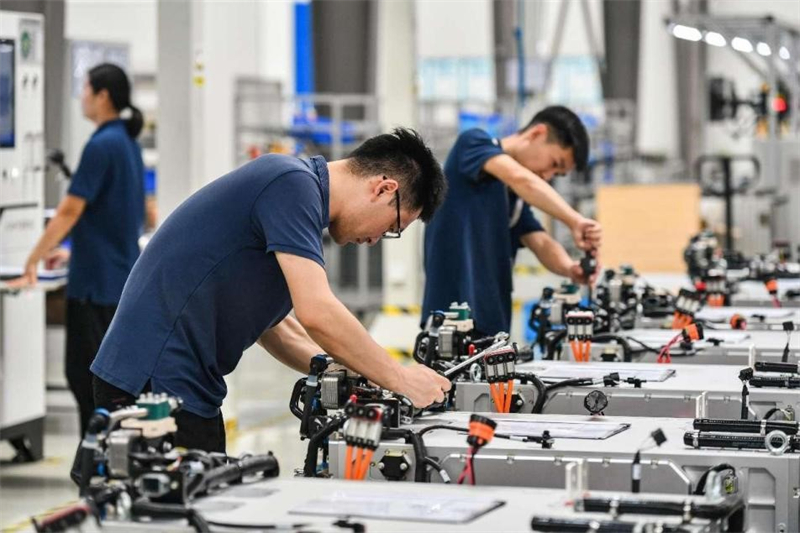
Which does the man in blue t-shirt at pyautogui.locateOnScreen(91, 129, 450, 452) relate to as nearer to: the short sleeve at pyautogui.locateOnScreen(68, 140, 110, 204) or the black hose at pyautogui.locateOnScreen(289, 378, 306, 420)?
the black hose at pyautogui.locateOnScreen(289, 378, 306, 420)

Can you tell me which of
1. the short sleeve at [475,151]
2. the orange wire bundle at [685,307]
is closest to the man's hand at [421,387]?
the short sleeve at [475,151]

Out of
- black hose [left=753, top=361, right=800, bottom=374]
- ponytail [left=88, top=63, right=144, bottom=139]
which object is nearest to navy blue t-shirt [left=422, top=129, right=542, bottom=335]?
black hose [left=753, top=361, right=800, bottom=374]

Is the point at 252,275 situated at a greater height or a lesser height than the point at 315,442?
greater

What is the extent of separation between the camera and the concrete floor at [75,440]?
594cm

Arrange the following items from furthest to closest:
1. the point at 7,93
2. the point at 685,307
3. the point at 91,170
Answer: the point at 7,93
the point at 91,170
the point at 685,307

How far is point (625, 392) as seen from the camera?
318 cm

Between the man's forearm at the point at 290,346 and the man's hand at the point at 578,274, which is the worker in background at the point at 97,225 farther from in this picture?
the man's forearm at the point at 290,346

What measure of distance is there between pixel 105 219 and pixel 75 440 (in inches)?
85.8

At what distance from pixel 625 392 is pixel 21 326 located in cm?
412

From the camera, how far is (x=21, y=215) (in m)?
6.37

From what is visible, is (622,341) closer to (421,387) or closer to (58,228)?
(421,387)

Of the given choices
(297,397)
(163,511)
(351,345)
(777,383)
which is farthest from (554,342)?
(163,511)

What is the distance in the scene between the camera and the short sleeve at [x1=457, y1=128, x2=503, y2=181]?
4453 millimetres

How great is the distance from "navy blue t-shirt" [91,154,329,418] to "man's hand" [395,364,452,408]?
0.35 m
